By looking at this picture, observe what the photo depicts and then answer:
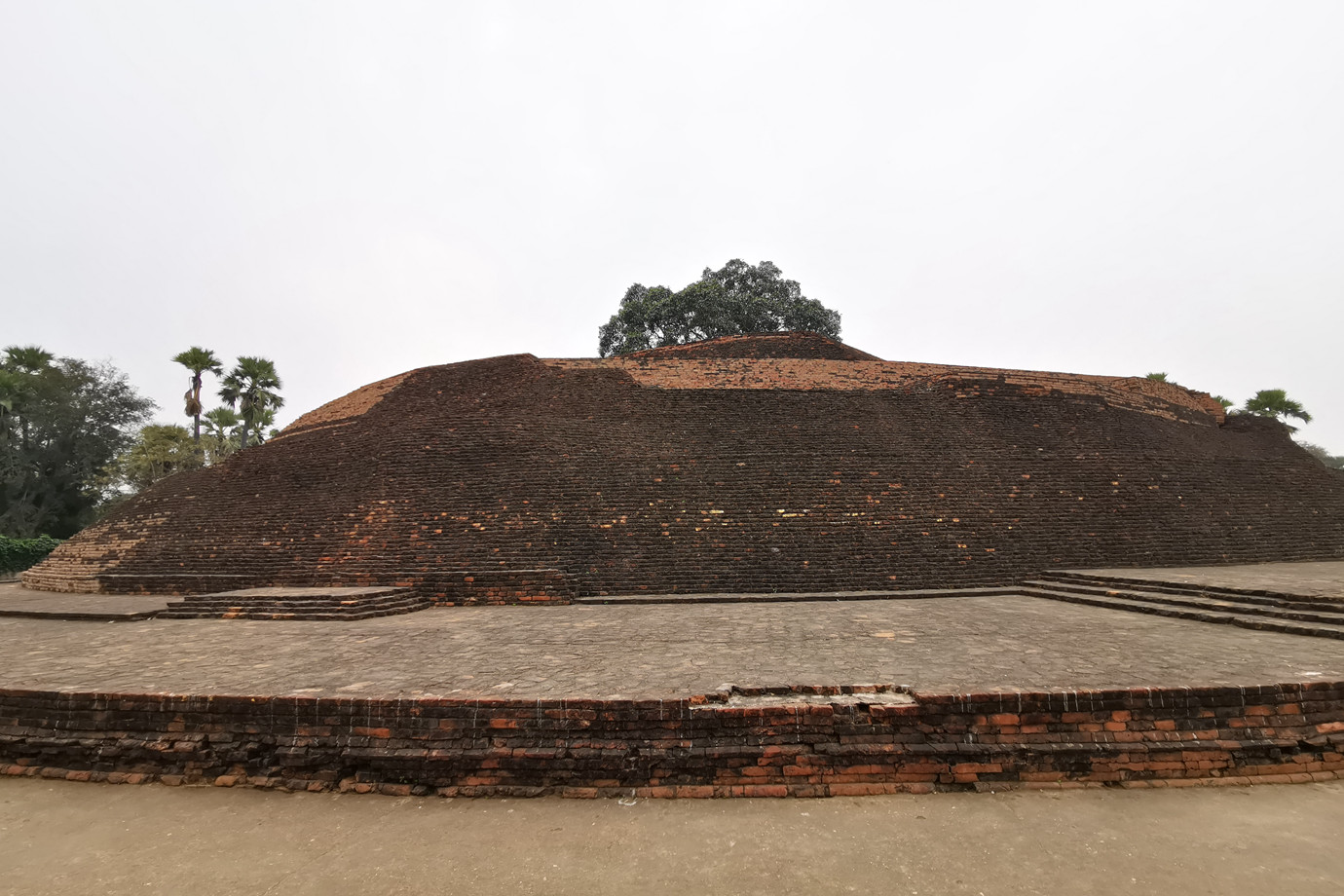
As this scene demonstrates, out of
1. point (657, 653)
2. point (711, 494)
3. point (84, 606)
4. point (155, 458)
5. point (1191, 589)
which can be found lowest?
point (84, 606)

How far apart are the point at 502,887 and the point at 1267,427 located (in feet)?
67.7

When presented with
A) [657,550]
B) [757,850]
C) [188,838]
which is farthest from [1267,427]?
[188,838]

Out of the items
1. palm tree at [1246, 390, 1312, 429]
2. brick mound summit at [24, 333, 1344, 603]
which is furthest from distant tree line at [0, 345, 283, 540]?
palm tree at [1246, 390, 1312, 429]

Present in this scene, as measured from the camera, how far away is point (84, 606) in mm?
8664

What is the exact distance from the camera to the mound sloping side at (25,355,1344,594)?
9430mm

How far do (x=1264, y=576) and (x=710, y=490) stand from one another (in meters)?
8.25

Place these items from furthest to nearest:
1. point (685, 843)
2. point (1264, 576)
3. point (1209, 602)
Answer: point (1264, 576)
point (1209, 602)
point (685, 843)

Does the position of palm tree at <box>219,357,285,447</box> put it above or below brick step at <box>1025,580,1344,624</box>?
above

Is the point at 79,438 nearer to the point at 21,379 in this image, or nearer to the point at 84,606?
the point at 21,379

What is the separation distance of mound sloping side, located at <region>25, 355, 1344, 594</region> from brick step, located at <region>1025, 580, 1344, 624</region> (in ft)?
3.70

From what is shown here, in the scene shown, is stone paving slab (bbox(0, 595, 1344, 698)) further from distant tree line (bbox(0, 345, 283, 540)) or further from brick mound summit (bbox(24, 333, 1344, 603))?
distant tree line (bbox(0, 345, 283, 540))

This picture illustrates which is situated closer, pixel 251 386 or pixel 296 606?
pixel 296 606

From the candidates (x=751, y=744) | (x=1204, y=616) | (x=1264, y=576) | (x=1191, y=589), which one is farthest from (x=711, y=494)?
(x=1264, y=576)

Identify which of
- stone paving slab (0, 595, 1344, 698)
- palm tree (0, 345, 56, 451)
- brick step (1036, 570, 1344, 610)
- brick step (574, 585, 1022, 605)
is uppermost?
palm tree (0, 345, 56, 451)
